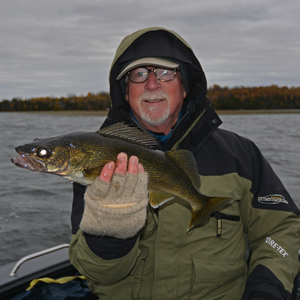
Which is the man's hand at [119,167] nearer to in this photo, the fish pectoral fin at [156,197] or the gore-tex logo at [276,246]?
the fish pectoral fin at [156,197]

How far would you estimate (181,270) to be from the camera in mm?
2711

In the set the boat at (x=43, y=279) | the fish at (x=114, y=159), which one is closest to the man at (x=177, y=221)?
the fish at (x=114, y=159)

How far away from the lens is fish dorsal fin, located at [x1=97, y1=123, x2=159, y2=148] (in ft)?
8.05

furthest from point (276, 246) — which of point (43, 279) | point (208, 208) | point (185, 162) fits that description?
point (43, 279)

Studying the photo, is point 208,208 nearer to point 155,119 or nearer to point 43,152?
point 155,119

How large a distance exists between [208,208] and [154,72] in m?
1.70

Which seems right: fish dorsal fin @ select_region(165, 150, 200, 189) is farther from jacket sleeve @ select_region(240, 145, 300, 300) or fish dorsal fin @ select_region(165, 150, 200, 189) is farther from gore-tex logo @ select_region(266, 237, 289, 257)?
gore-tex logo @ select_region(266, 237, 289, 257)

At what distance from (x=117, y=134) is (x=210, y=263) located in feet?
4.83

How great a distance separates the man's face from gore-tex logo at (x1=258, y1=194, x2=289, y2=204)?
128cm

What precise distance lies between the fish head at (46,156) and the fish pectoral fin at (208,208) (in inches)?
44.5

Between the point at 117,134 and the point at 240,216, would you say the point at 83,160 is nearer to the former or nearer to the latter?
the point at 117,134

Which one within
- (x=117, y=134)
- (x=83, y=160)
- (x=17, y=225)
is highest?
(x=117, y=134)

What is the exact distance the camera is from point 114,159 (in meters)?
2.28

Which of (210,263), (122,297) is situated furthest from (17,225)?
(210,263)
